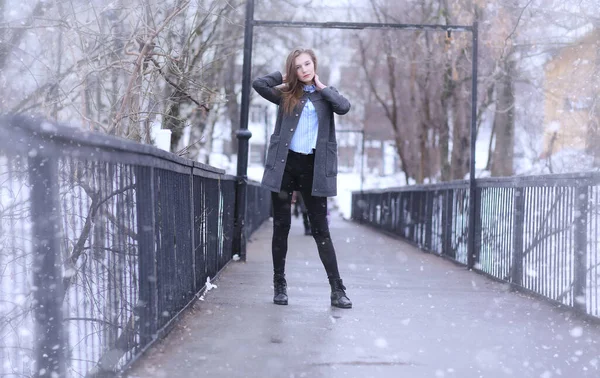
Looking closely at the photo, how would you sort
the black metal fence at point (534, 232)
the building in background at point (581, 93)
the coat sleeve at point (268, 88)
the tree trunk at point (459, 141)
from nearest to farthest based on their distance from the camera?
1. the black metal fence at point (534, 232)
2. the coat sleeve at point (268, 88)
3. the building in background at point (581, 93)
4. the tree trunk at point (459, 141)

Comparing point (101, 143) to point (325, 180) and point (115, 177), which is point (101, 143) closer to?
point (115, 177)

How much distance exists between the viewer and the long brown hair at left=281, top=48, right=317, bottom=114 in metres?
6.45

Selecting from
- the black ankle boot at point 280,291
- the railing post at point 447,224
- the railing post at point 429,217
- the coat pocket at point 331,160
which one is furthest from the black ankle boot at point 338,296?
the railing post at point 429,217

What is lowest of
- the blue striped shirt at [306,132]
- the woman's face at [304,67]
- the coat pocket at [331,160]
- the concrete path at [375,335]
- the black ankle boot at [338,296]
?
the concrete path at [375,335]

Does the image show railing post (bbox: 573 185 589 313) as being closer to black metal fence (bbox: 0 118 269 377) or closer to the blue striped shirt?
the blue striped shirt

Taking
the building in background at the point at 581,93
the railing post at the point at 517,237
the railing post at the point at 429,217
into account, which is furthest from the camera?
the building in background at the point at 581,93

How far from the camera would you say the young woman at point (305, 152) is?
6.37 m

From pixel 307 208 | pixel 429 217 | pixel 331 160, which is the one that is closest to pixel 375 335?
pixel 307 208

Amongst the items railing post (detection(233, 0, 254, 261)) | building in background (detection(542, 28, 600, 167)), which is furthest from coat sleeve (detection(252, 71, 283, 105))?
building in background (detection(542, 28, 600, 167))

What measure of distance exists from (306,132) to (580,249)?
85.5 inches

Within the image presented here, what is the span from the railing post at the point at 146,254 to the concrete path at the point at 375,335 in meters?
0.18

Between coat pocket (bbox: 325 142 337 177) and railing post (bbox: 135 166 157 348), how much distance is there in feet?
6.63

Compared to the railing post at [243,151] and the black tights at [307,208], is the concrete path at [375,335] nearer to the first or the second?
the black tights at [307,208]

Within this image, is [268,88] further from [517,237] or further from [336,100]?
[517,237]
